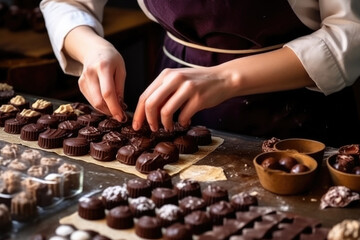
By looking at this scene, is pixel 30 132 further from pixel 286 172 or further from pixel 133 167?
pixel 286 172

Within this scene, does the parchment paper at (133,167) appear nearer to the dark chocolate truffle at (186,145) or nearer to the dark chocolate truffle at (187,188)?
the dark chocolate truffle at (186,145)

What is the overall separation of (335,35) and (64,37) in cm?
80

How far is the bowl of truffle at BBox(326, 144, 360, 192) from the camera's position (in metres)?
1.61

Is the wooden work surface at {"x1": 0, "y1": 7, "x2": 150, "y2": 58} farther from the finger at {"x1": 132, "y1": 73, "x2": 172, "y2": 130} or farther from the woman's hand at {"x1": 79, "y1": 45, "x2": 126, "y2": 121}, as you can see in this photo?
the finger at {"x1": 132, "y1": 73, "x2": 172, "y2": 130}

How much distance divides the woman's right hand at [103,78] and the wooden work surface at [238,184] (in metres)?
0.18

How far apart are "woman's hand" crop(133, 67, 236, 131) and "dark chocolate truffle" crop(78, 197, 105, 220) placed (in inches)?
12.3

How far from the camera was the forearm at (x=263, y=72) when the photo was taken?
5.89 feet

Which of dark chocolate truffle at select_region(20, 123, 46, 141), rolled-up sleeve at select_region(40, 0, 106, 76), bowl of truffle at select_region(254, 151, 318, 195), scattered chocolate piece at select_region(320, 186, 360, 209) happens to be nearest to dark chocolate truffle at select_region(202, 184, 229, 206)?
bowl of truffle at select_region(254, 151, 318, 195)

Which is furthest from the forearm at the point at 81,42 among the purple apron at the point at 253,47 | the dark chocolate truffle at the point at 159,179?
the dark chocolate truffle at the point at 159,179

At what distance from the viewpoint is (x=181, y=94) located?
5.61 feet

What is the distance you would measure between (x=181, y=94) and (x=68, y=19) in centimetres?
61

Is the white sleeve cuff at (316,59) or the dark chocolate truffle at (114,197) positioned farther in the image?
the white sleeve cuff at (316,59)

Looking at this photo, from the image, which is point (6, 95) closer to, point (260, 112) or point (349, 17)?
point (260, 112)

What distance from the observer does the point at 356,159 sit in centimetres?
170
